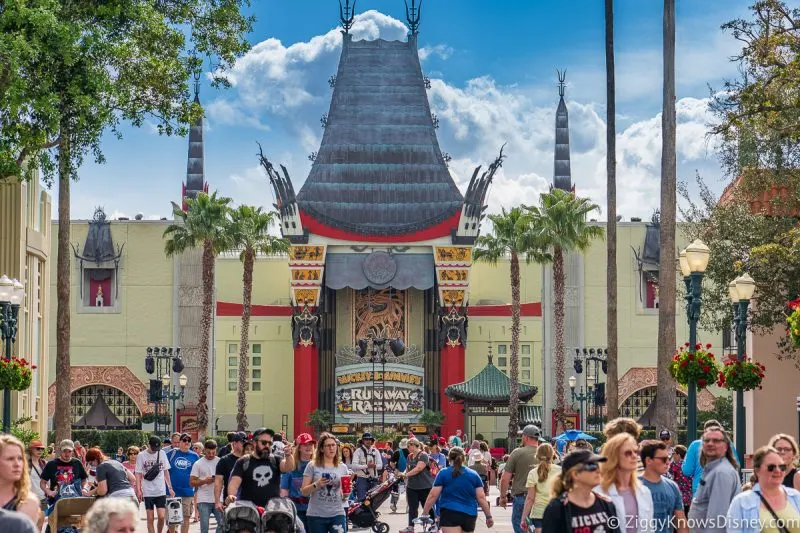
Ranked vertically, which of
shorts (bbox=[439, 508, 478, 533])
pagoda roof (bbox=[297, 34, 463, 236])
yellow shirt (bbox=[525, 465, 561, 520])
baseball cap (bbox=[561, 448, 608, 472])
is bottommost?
shorts (bbox=[439, 508, 478, 533])

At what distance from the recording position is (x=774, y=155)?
40.4 meters

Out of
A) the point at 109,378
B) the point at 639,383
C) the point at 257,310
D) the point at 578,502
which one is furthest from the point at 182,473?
the point at 639,383

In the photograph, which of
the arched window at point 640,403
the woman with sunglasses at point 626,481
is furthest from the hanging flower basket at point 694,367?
the arched window at point 640,403

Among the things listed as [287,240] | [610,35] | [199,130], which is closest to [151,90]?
[610,35]

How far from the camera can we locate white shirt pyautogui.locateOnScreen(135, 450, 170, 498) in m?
21.1

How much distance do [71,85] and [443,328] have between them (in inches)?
1902

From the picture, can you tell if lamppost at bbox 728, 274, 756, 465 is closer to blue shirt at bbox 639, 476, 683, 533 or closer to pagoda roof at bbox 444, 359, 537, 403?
blue shirt at bbox 639, 476, 683, 533

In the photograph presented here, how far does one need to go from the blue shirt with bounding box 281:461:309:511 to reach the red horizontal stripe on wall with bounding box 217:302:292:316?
60522 mm

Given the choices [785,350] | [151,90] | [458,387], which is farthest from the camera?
[458,387]

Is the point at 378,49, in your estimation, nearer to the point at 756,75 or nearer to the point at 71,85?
the point at 756,75

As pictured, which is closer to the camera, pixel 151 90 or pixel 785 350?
pixel 151 90

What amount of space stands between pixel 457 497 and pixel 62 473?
4894 mm

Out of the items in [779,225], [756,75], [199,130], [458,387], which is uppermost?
[199,130]

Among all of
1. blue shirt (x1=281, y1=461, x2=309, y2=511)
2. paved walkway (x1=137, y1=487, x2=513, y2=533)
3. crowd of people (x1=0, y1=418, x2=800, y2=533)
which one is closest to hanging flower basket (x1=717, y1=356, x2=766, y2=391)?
paved walkway (x1=137, y1=487, x2=513, y2=533)
